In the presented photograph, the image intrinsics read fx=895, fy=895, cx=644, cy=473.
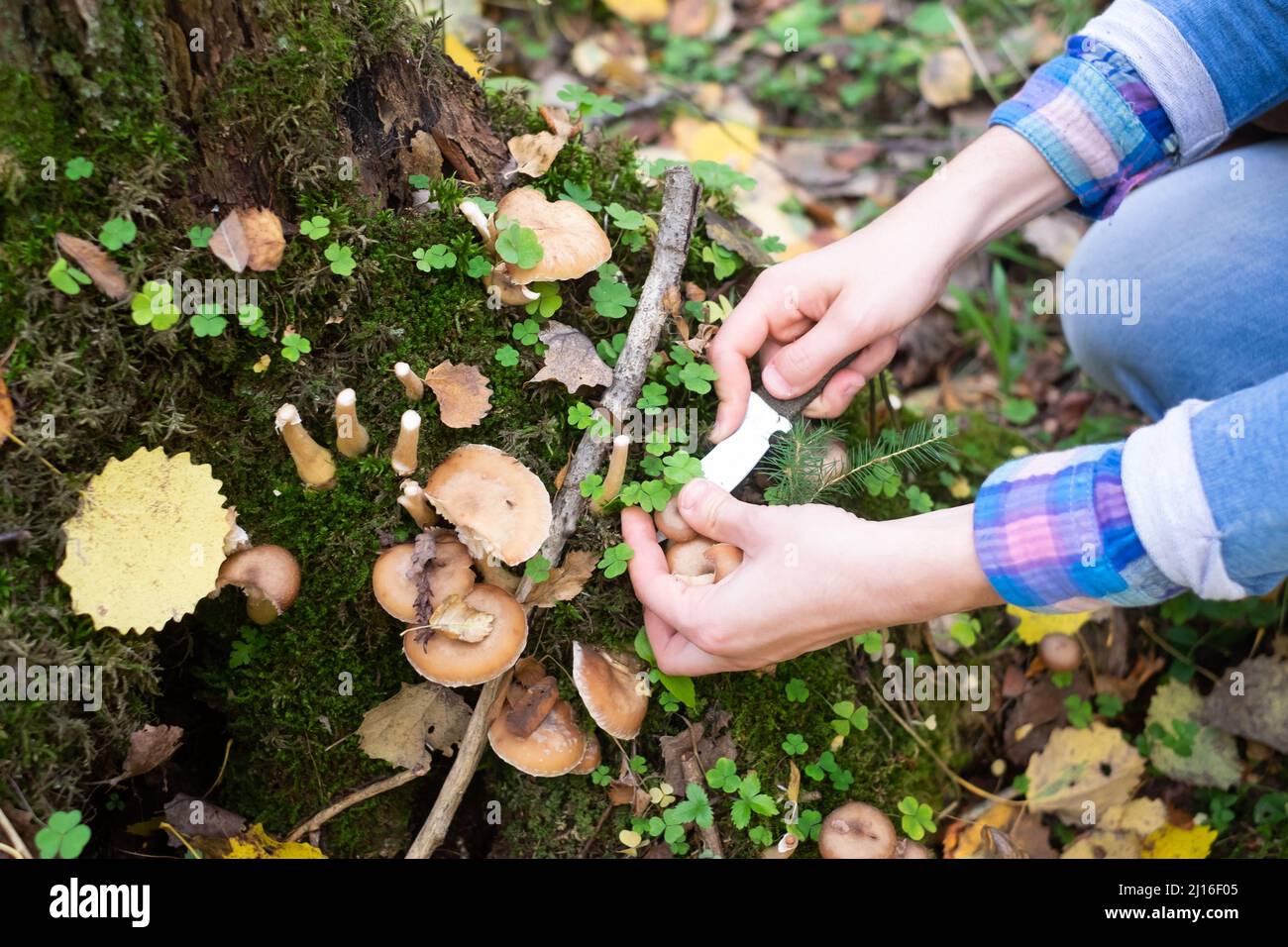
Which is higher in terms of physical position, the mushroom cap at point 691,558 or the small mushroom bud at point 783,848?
the mushroom cap at point 691,558

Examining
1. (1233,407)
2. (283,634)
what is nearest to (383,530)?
(283,634)

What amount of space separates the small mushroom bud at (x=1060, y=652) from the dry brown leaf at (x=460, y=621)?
2436 millimetres

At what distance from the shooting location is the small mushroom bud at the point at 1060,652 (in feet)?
12.3

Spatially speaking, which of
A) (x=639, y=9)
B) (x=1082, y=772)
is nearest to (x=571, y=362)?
(x=1082, y=772)

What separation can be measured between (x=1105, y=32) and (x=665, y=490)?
2.16 m

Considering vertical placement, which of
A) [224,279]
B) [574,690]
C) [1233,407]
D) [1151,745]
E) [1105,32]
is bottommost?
[1151,745]

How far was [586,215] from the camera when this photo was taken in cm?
307

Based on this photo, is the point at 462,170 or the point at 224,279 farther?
the point at 462,170

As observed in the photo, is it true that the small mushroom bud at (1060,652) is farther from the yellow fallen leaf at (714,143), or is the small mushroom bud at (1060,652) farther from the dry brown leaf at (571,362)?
the yellow fallen leaf at (714,143)

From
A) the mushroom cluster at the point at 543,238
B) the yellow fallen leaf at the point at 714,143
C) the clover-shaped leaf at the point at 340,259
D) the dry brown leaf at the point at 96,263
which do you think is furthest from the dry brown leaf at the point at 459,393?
the yellow fallen leaf at the point at 714,143

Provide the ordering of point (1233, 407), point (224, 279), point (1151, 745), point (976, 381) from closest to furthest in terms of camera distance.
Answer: point (1233, 407), point (224, 279), point (1151, 745), point (976, 381)

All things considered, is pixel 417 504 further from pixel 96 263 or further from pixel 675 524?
pixel 96 263

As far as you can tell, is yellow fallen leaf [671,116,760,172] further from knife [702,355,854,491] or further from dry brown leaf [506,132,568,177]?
knife [702,355,854,491]

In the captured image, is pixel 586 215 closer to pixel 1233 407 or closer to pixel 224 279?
pixel 224 279
